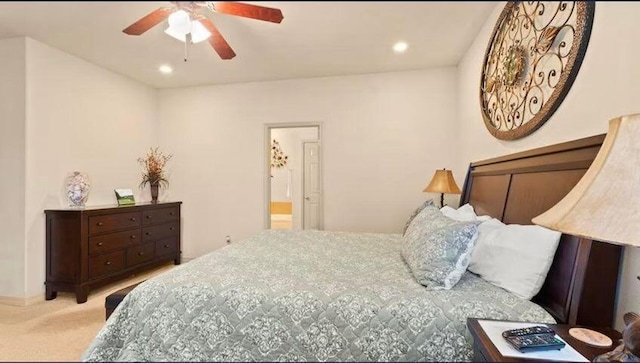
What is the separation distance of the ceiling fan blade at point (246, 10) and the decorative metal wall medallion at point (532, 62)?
74 cm

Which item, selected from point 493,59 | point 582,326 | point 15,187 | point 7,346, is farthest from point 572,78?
point 15,187

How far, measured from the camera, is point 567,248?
3.94 ft

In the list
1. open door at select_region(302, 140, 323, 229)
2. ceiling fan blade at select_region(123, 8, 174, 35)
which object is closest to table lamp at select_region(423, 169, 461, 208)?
ceiling fan blade at select_region(123, 8, 174, 35)

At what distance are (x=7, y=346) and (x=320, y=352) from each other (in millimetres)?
902

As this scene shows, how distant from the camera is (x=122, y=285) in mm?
3088

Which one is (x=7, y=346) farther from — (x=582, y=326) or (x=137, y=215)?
(x=137, y=215)

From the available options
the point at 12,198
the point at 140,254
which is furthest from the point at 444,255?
the point at 12,198

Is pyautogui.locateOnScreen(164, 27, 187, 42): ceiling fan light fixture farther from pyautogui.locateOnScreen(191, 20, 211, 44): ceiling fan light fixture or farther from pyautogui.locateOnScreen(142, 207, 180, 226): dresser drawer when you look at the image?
pyautogui.locateOnScreen(142, 207, 180, 226): dresser drawer

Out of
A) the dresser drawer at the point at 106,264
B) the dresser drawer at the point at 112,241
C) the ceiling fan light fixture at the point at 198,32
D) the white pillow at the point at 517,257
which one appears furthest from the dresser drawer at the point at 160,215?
the white pillow at the point at 517,257

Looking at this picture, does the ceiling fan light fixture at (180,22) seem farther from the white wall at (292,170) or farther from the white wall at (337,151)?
the white wall at (292,170)

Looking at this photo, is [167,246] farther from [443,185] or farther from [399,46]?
[399,46]

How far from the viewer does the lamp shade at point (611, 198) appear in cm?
71

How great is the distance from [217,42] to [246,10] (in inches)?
11.6

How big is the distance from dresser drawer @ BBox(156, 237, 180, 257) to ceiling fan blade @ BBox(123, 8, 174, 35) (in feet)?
11.3
